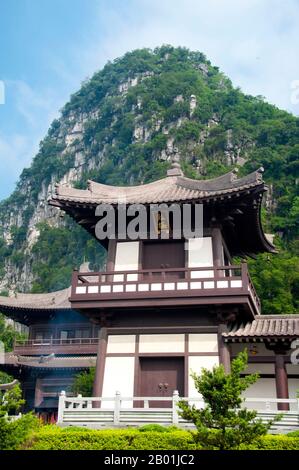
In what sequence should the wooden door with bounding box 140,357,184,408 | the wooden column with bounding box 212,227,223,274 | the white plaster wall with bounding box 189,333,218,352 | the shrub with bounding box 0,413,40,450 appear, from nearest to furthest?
the shrub with bounding box 0,413,40,450 < the white plaster wall with bounding box 189,333,218,352 < the wooden door with bounding box 140,357,184,408 < the wooden column with bounding box 212,227,223,274

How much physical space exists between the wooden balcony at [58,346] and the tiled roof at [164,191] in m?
18.5

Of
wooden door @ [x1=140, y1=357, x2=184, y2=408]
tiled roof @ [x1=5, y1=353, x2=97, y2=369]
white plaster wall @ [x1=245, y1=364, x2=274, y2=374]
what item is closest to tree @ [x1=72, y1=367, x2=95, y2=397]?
tiled roof @ [x1=5, y1=353, x2=97, y2=369]

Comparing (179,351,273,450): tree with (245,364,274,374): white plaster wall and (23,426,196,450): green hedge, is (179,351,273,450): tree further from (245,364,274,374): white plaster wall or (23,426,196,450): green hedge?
(245,364,274,374): white plaster wall

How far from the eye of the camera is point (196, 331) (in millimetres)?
20672

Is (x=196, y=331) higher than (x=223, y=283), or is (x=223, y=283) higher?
(x=223, y=283)

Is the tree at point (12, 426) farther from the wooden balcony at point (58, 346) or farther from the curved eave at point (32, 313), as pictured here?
the curved eave at point (32, 313)

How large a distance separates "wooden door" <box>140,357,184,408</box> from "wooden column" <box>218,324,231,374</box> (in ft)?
4.84

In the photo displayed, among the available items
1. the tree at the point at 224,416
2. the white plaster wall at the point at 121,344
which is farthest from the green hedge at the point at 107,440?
the white plaster wall at the point at 121,344

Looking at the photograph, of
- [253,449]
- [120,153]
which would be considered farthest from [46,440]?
[120,153]

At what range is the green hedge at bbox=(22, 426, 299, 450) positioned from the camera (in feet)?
48.1

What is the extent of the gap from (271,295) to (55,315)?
2504 centimetres

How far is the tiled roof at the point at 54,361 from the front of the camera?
3747 cm

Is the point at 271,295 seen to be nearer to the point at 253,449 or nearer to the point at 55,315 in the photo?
the point at 55,315

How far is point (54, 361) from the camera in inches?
1544
